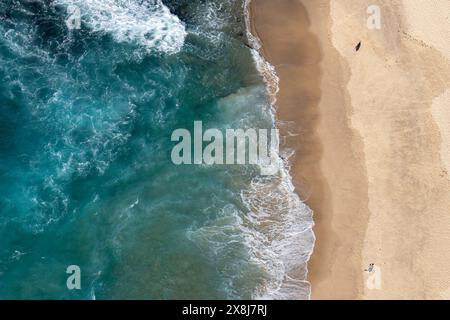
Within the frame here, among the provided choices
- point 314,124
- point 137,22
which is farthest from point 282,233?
point 137,22

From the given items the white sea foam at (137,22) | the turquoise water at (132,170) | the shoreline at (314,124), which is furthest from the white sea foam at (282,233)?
the white sea foam at (137,22)

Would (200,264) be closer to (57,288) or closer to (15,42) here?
(57,288)

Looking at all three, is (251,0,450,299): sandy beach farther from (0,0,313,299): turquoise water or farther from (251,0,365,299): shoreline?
(0,0,313,299): turquoise water

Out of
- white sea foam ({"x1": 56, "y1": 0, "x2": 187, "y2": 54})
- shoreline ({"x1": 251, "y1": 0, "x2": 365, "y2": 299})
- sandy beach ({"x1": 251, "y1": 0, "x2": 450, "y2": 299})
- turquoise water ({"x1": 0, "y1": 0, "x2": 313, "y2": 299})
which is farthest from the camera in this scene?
white sea foam ({"x1": 56, "y1": 0, "x2": 187, "y2": 54})

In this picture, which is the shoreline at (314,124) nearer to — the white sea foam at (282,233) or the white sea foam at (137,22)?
the white sea foam at (282,233)

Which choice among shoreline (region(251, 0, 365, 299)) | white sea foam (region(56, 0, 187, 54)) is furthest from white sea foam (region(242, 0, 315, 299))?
white sea foam (region(56, 0, 187, 54))
